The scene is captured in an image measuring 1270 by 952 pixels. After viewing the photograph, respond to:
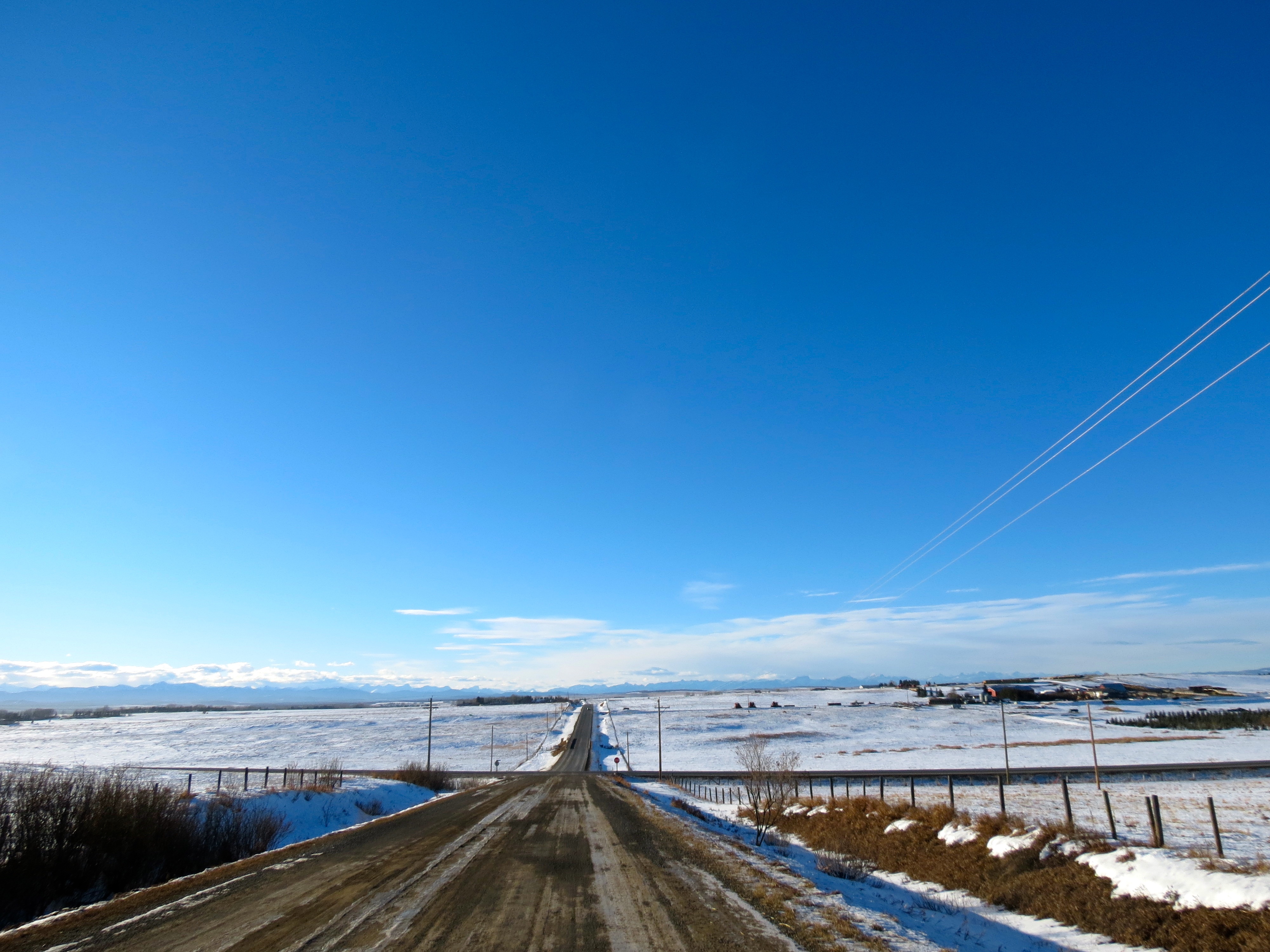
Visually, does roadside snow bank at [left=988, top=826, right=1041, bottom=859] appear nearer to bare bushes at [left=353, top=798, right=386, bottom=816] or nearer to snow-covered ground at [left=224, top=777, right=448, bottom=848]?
snow-covered ground at [left=224, top=777, right=448, bottom=848]

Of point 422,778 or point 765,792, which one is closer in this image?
point 765,792

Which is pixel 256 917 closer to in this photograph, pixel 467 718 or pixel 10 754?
pixel 10 754

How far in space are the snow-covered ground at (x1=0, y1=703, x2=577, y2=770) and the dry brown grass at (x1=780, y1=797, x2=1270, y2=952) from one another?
5362 centimetres

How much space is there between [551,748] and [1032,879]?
93.0 m

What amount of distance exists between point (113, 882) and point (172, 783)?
2398 centimetres

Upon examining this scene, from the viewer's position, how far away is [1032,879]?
12.4 metres

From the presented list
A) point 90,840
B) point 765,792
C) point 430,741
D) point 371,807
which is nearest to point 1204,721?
point 765,792

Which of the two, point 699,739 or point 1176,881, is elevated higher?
point 1176,881

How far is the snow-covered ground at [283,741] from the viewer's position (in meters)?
76.4

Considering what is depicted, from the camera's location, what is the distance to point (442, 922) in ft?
30.5

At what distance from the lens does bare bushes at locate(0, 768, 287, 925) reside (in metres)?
11.8

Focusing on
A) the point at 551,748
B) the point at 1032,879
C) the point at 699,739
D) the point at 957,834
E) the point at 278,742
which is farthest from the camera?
the point at 278,742

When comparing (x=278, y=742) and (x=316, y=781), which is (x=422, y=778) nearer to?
(x=316, y=781)

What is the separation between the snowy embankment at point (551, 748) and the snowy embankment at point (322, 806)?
39685 millimetres
